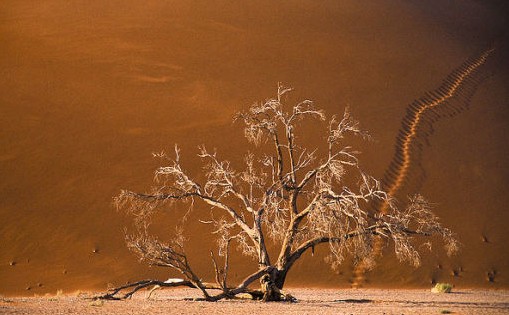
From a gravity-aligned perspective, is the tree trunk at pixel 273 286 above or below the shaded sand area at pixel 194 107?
below

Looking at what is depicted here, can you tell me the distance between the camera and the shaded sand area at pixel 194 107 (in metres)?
18.6

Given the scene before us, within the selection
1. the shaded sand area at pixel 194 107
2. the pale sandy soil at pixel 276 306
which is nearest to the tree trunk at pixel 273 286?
the pale sandy soil at pixel 276 306

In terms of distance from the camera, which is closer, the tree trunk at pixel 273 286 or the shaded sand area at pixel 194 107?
the tree trunk at pixel 273 286

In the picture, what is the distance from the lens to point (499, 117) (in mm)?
27281

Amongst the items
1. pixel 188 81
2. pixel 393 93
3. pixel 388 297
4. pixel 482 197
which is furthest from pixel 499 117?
pixel 388 297

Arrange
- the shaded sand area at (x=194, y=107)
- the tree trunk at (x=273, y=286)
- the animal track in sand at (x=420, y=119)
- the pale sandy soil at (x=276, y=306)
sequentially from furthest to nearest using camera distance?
1. the animal track in sand at (x=420, y=119)
2. the shaded sand area at (x=194, y=107)
3. the tree trunk at (x=273, y=286)
4. the pale sandy soil at (x=276, y=306)

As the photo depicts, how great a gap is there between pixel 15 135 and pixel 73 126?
5.36 ft

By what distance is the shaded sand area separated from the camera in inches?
732

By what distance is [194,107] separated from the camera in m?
24.0

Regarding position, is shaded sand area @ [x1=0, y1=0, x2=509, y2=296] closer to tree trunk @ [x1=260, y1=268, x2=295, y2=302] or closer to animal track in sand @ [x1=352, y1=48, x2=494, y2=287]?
animal track in sand @ [x1=352, y1=48, x2=494, y2=287]

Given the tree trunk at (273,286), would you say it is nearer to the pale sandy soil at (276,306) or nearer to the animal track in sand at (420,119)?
the pale sandy soil at (276,306)

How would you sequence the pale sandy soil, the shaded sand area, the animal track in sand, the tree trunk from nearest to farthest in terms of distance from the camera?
the pale sandy soil, the tree trunk, the shaded sand area, the animal track in sand

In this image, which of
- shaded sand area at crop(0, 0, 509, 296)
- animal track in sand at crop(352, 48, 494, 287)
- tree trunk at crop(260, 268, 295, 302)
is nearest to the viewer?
tree trunk at crop(260, 268, 295, 302)

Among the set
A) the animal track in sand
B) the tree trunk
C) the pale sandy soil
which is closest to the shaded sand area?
the animal track in sand
